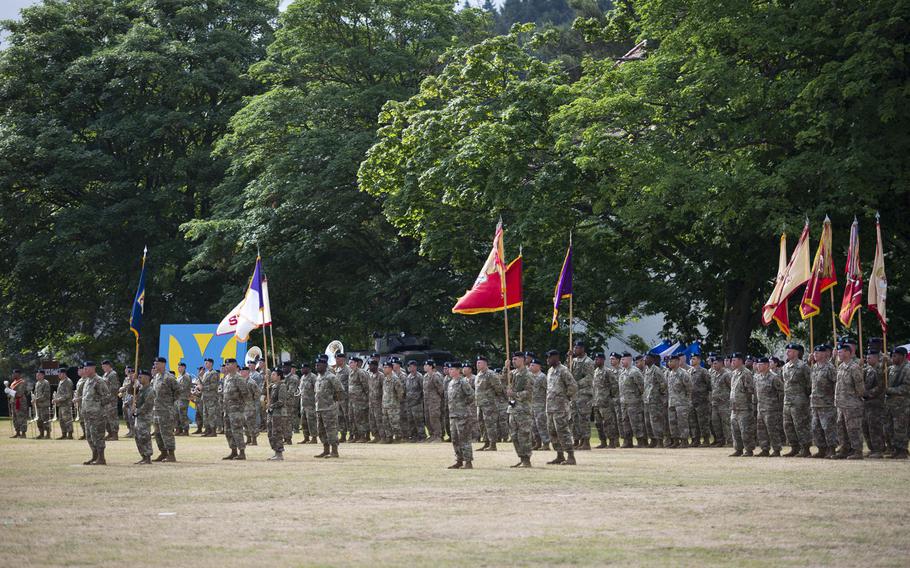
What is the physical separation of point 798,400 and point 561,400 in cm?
464

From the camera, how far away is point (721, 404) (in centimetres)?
2472

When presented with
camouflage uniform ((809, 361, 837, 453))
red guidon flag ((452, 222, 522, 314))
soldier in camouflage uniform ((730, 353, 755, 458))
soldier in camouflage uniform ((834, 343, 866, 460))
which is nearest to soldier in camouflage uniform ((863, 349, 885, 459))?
soldier in camouflage uniform ((834, 343, 866, 460))

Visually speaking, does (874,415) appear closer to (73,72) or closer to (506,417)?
(506,417)

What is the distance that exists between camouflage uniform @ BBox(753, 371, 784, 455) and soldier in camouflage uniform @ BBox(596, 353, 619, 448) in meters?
3.86

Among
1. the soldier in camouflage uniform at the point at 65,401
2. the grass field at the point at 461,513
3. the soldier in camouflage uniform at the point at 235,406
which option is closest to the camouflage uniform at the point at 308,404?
the soldier in camouflage uniform at the point at 235,406

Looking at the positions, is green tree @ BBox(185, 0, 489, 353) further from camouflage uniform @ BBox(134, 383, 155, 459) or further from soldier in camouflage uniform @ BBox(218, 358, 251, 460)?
camouflage uniform @ BBox(134, 383, 155, 459)

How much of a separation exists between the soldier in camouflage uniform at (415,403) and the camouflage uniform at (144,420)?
7.93 m

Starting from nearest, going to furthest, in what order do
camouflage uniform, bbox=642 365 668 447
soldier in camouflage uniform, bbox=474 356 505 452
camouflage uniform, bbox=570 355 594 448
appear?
soldier in camouflage uniform, bbox=474 356 505 452
camouflage uniform, bbox=570 355 594 448
camouflage uniform, bbox=642 365 668 447

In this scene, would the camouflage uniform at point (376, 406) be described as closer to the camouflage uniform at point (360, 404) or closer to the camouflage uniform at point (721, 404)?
the camouflage uniform at point (360, 404)

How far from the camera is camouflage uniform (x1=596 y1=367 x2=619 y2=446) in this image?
2508 centimetres

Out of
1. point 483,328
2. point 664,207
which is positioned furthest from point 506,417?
point 483,328

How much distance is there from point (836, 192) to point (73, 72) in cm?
3004

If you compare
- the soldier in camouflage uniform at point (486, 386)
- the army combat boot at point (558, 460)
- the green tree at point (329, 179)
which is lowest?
the army combat boot at point (558, 460)

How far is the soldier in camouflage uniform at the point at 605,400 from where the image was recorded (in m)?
25.1
